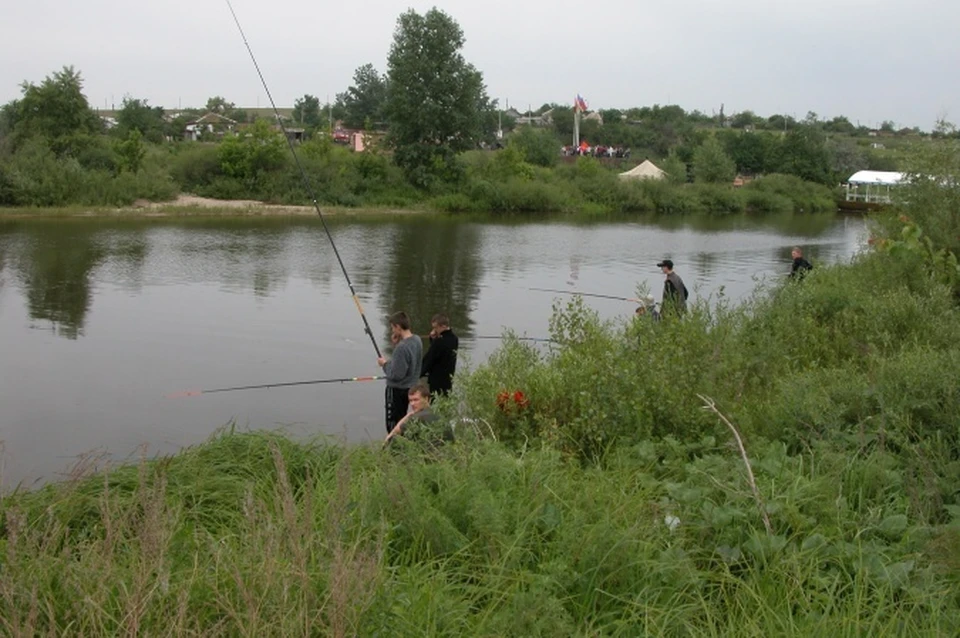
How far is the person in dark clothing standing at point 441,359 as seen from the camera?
9453 mm

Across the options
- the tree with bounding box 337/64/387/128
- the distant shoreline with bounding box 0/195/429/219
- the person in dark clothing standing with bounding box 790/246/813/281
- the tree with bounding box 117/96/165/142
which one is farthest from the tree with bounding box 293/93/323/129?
the person in dark clothing standing with bounding box 790/246/813/281

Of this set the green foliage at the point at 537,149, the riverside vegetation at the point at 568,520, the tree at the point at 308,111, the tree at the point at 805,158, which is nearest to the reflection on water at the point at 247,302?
the riverside vegetation at the point at 568,520

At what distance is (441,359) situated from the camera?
31.0 feet

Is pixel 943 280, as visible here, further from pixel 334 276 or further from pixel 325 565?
pixel 334 276

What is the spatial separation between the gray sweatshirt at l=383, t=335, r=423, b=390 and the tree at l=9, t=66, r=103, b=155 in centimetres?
4547

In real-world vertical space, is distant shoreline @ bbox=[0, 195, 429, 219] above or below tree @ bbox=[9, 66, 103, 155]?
below

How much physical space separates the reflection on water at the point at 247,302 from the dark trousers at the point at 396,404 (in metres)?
1.53

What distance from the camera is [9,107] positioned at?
5781 centimetres

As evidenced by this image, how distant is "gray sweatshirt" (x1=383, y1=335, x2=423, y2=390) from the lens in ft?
29.0

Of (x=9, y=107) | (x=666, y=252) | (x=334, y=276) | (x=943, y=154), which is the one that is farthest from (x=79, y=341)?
(x=9, y=107)

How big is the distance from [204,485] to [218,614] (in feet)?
10.1

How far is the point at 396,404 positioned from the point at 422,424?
88.0 inches

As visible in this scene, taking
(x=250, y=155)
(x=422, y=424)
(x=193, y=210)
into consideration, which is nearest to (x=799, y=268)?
(x=422, y=424)

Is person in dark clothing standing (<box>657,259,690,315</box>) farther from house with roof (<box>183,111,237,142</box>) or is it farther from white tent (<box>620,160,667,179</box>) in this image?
house with roof (<box>183,111,237,142</box>)
